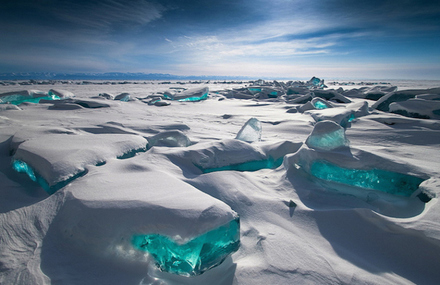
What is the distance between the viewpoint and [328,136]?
1.61m

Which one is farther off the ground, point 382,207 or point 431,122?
point 431,122

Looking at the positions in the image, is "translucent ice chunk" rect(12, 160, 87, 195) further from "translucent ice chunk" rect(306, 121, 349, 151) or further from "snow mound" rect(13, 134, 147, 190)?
"translucent ice chunk" rect(306, 121, 349, 151)

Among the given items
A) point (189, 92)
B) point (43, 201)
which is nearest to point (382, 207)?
point (43, 201)

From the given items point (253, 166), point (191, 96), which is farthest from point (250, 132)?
point (191, 96)

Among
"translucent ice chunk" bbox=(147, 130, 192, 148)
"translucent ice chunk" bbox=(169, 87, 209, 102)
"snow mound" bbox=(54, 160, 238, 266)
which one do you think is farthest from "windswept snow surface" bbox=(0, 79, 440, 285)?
"translucent ice chunk" bbox=(169, 87, 209, 102)

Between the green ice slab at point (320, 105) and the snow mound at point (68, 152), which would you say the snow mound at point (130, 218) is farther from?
the green ice slab at point (320, 105)

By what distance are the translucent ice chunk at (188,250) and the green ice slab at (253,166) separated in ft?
2.48

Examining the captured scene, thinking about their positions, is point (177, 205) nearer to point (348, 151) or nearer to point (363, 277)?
point (363, 277)

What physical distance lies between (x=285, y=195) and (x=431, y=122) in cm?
278

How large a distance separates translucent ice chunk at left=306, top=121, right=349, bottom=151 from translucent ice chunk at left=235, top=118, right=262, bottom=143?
729 mm

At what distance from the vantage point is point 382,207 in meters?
1.20

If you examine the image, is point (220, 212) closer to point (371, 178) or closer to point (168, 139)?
point (371, 178)

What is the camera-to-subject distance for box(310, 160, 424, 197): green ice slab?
4.29 feet

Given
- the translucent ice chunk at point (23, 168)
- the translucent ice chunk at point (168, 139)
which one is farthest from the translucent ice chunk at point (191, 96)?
the translucent ice chunk at point (23, 168)
